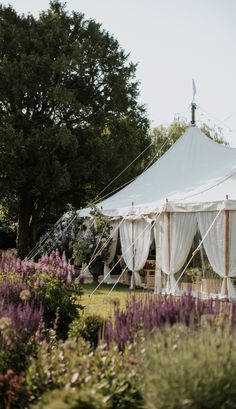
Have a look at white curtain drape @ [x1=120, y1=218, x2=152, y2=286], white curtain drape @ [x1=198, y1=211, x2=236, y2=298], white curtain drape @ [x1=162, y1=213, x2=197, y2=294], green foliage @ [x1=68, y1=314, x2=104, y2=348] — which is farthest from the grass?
green foliage @ [x1=68, y1=314, x2=104, y2=348]

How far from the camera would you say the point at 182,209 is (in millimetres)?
12203

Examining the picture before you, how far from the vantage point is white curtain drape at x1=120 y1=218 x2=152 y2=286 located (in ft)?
44.5

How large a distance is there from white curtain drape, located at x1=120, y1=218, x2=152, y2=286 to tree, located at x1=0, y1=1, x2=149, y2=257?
6.48 meters

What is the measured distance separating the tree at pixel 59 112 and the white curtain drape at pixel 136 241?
6.48 metres

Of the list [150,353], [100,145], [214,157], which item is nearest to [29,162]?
[100,145]

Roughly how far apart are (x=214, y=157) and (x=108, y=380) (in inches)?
487

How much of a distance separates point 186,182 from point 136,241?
76.7 inches

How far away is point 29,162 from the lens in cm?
2103

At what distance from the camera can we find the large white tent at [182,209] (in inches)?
447

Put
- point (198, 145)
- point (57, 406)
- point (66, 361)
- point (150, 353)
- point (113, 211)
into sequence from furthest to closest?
point (198, 145)
point (113, 211)
point (66, 361)
point (150, 353)
point (57, 406)

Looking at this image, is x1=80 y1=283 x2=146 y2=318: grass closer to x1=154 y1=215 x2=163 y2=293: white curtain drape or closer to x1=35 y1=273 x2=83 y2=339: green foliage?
x1=154 y1=215 x2=163 y2=293: white curtain drape

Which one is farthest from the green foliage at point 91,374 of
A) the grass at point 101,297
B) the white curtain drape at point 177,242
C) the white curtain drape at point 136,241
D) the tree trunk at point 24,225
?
the tree trunk at point 24,225

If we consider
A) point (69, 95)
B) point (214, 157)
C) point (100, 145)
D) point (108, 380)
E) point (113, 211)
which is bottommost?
point (108, 380)

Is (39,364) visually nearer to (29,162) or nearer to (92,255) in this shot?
(92,255)
